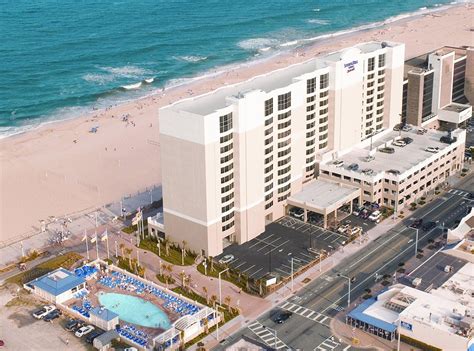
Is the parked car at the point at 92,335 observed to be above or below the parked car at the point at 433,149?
below

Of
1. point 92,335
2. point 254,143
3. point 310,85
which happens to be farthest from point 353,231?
point 92,335

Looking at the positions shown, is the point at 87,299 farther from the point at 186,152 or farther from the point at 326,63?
the point at 326,63

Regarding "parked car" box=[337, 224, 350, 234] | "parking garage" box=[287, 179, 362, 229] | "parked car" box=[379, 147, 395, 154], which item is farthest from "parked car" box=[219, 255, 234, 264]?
"parked car" box=[379, 147, 395, 154]

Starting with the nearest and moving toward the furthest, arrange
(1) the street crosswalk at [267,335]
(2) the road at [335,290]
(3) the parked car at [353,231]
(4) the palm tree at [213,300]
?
(1) the street crosswalk at [267,335] < (2) the road at [335,290] < (4) the palm tree at [213,300] < (3) the parked car at [353,231]

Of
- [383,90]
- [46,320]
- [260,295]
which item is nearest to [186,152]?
[260,295]

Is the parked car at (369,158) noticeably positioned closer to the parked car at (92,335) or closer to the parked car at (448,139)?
the parked car at (448,139)

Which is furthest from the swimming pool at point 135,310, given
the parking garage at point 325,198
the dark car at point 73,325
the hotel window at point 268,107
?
the hotel window at point 268,107

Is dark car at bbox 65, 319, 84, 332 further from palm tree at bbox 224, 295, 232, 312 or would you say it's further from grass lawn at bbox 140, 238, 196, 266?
grass lawn at bbox 140, 238, 196, 266
